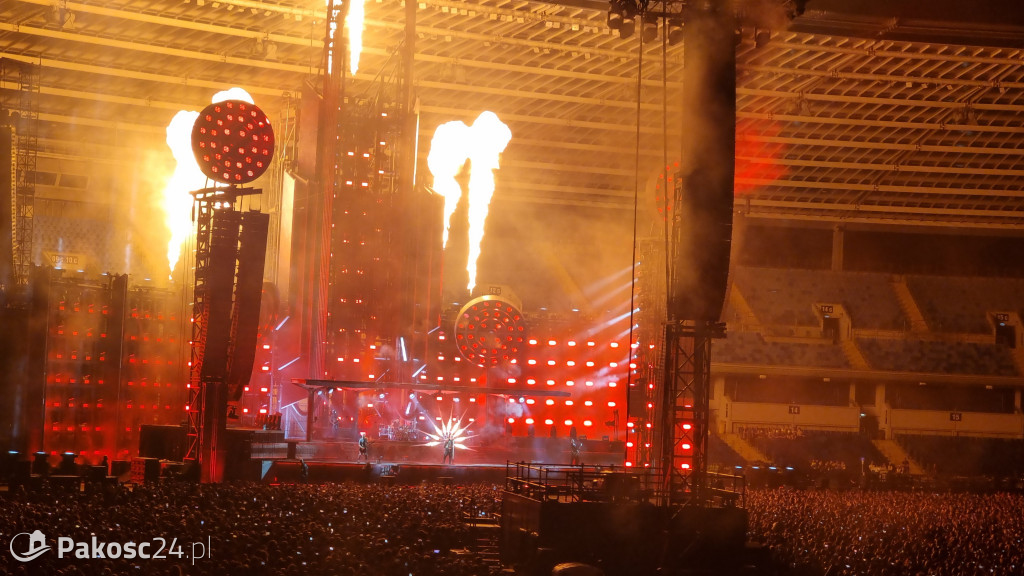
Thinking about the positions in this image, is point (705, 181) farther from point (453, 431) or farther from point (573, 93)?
point (573, 93)

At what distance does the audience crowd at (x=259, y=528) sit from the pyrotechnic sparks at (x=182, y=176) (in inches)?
836

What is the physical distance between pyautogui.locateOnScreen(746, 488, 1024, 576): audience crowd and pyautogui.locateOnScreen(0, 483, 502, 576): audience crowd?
17.1 ft

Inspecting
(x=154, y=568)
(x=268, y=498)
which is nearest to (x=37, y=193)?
(x=268, y=498)

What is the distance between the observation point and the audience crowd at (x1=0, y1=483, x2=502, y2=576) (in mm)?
11188

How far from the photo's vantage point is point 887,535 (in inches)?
680

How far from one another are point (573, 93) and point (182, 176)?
15.6 meters

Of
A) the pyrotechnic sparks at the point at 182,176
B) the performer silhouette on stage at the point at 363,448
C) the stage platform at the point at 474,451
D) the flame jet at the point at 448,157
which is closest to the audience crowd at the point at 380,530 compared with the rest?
the performer silhouette on stage at the point at 363,448

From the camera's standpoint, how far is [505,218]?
48.5 metres

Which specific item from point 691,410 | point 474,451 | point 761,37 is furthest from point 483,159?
point 691,410

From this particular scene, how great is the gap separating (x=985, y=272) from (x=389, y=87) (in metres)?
29.9

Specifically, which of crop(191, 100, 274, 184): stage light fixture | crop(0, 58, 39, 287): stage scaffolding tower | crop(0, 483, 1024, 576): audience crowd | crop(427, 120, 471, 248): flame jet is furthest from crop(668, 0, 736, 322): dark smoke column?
crop(427, 120, 471, 248): flame jet

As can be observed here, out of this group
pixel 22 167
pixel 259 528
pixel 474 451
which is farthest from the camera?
pixel 474 451

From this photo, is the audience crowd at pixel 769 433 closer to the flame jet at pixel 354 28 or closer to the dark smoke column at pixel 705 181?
the flame jet at pixel 354 28

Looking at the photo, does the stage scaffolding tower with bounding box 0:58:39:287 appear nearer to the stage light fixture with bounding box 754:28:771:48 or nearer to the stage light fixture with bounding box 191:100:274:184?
the stage light fixture with bounding box 191:100:274:184
